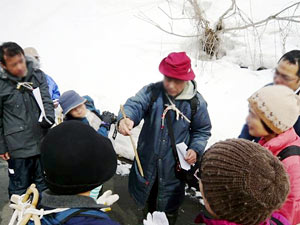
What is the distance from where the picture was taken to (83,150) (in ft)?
3.28

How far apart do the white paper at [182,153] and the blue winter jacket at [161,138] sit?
7 cm

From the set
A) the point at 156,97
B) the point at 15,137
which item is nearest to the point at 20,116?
the point at 15,137

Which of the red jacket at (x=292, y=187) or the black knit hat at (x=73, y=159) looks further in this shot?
the red jacket at (x=292, y=187)

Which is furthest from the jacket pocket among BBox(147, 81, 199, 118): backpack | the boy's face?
the boy's face

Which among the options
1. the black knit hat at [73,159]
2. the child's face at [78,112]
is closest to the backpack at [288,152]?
the black knit hat at [73,159]

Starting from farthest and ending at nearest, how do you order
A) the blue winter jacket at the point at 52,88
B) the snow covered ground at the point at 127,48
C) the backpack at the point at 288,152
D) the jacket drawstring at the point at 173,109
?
the snow covered ground at the point at 127,48
the blue winter jacket at the point at 52,88
the jacket drawstring at the point at 173,109
the backpack at the point at 288,152

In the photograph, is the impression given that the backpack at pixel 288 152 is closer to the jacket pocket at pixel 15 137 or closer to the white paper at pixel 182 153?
the white paper at pixel 182 153

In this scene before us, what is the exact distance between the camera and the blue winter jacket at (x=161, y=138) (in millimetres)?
2211

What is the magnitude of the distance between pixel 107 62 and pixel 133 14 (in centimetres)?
191

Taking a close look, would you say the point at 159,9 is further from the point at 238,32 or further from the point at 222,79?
the point at 222,79

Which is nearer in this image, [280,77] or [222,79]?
[280,77]

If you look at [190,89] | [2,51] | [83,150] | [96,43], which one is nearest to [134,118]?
[190,89]

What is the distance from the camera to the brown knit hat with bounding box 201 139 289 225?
973 millimetres

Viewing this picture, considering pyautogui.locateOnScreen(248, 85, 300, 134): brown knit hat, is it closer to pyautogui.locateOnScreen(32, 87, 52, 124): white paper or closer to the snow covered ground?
pyautogui.locateOnScreen(32, 87, 52, 124): white paper
